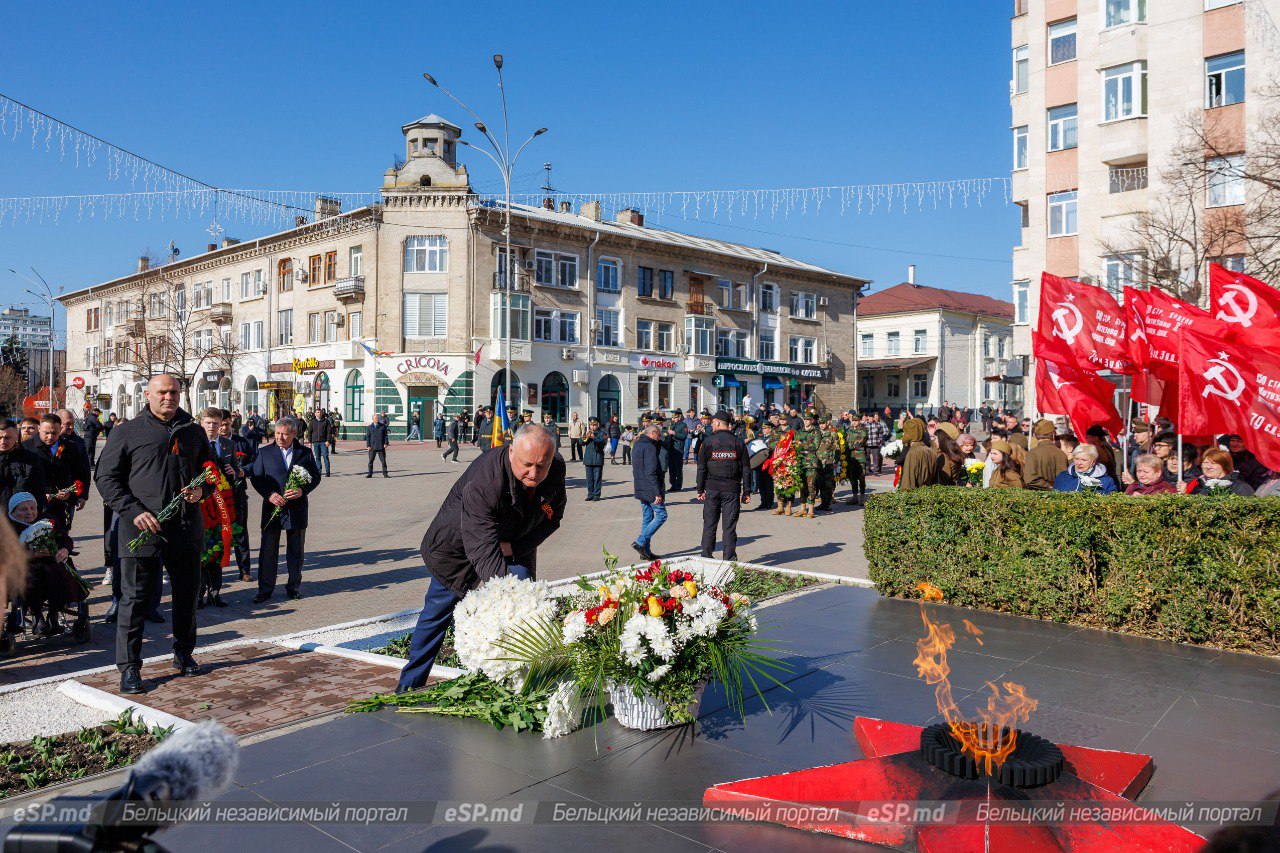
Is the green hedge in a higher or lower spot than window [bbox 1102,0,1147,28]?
lower

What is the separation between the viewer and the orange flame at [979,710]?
367 cm

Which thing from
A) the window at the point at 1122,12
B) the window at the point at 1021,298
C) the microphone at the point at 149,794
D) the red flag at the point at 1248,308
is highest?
the window at the point at 1122,12

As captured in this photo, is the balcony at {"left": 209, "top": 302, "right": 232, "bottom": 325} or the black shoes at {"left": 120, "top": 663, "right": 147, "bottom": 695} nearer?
the black shoes at {"left": 120, "top": 663, "right": 147, "bottom": 695}

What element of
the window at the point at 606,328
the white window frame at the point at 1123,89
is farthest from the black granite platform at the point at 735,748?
the window at the point at 606,328

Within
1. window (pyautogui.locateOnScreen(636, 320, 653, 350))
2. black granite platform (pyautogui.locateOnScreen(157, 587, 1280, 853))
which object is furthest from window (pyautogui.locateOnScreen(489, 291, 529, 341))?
black granite platform (pyautogui.locateOnScreen(157, 587, 1280, 853))

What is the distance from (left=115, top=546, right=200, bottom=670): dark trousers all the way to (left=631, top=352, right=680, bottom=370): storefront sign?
136 ft

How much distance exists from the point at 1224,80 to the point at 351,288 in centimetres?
3479

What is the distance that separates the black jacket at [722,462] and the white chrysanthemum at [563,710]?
245 inches

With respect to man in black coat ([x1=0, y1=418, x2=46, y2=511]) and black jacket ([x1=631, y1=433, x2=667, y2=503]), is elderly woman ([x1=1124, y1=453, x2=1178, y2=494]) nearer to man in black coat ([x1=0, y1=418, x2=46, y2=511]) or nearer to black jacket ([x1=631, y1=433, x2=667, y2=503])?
black jacket ([x1=631, y1=433, x2=667, y2=503])

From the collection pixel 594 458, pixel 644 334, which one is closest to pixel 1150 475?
pixel 594 458

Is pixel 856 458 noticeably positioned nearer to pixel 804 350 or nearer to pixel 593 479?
pixel 593 479

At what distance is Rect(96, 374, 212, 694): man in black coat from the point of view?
5.80 meters

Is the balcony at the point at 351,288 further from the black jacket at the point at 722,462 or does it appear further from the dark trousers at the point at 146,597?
the dark trousers at the point at 146,597

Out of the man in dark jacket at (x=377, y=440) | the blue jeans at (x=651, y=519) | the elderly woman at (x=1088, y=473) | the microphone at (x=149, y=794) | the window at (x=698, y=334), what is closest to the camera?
the microphone at (x=149, y=794)
